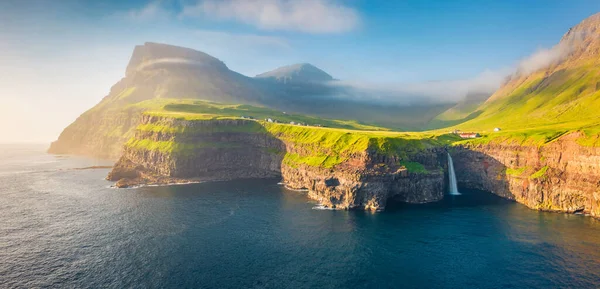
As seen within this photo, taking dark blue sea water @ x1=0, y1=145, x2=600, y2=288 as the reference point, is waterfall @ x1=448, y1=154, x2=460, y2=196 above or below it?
above

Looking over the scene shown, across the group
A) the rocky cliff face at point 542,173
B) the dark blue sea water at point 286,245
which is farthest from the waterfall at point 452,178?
the dark blue sea water at point 286,245

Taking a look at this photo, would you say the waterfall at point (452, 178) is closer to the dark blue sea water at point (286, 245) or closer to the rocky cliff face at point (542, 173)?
the rocky cliff face at point (542, 173)

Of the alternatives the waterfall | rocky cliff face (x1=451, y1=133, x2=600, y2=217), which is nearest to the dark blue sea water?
rocky cliff face (x1=451, y1=133, x2=600, y2=217)

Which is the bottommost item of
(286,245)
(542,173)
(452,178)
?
(286,245)

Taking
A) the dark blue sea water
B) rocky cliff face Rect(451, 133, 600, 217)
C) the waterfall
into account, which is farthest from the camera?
the waterfall

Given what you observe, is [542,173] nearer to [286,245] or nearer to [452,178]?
[452,178]

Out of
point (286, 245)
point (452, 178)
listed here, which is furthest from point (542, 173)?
point (286, 245)

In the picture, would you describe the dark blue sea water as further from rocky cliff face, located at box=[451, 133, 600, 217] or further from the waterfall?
the waterfall
